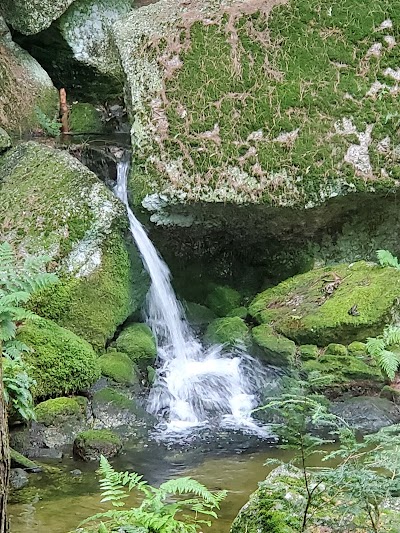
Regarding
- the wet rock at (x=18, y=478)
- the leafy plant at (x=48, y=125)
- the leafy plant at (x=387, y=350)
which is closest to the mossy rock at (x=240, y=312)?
the leafy plant at (x=387, y=350)

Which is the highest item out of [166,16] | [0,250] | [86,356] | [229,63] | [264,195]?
[166,16]

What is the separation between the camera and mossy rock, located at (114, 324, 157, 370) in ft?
24.0

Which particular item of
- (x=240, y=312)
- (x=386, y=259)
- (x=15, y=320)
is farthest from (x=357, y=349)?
(x=15, y=320)

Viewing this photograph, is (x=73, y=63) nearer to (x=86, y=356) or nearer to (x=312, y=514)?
(x=86, y=356)

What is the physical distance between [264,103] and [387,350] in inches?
135

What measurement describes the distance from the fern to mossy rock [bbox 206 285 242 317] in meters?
1.97

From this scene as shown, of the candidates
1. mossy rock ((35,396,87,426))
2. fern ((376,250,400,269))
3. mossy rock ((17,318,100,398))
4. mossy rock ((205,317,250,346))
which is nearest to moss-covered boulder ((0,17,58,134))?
mossy rock ((205,317,250,346))

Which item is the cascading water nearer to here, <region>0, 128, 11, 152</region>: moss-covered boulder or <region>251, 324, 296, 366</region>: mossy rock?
<region>251, 324, 296, 366</region>: mossy rock

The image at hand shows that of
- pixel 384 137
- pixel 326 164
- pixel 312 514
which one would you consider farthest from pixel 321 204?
pixel 312 514

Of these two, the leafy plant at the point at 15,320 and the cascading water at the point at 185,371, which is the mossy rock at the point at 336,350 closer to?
the cascading water at the point at 185,371

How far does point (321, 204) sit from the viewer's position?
771 cm

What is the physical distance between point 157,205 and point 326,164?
209 centimetres

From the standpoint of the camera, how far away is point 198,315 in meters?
8.41

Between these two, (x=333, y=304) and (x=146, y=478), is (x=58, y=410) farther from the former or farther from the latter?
(x=333, y=304)
